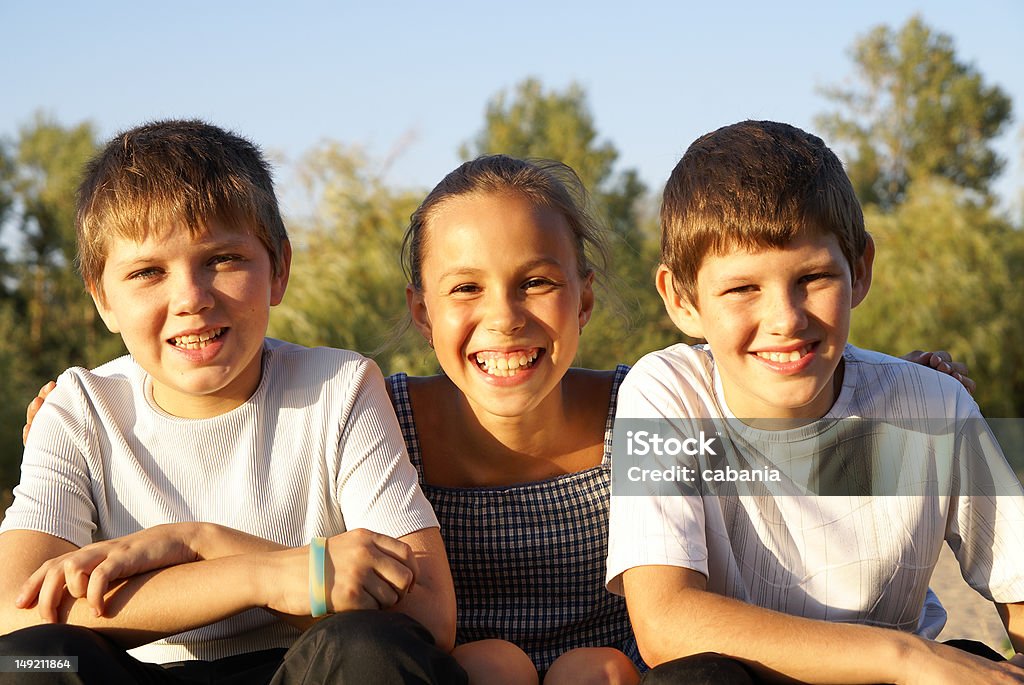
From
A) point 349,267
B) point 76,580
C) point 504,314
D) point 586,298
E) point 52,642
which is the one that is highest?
point 349,267

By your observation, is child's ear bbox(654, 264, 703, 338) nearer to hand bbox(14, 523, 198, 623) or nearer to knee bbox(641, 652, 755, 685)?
knee bbox(641, 652, 755, 685)

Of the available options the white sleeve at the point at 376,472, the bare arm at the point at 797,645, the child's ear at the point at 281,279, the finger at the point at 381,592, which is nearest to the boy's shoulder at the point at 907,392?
the bare arm at the point at 797,645

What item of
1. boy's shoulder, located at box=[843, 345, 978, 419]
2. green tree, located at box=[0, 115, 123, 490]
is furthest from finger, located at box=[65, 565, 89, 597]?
green tree, located at box=[0, 115, 123, 490]

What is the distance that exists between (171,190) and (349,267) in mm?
5082

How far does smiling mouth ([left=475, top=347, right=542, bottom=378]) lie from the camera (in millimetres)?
2438

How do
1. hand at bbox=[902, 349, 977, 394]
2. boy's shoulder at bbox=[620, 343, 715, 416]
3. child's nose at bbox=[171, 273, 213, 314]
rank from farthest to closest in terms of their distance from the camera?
hand at bbox=[902, 349, 977, 394], boy's shoulder at bbox=[620, 343, 715, 416], child's nose at bbox=[171, 273, 213, 314]

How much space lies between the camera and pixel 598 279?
288 centimetres

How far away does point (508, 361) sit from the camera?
244 centimetres

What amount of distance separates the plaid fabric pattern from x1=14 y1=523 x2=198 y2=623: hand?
0.80 metres

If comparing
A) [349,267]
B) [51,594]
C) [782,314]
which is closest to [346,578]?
[51,594]

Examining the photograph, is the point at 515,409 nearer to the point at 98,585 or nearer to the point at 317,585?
the point at 317,585

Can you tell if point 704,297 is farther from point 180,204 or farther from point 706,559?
point 180,204

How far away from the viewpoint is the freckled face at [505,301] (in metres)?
2.44

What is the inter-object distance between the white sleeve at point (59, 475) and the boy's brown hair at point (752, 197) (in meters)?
1.37
